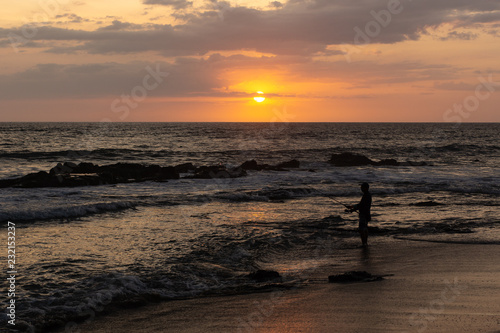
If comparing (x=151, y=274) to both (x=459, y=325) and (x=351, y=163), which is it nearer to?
(x=459, y=325)

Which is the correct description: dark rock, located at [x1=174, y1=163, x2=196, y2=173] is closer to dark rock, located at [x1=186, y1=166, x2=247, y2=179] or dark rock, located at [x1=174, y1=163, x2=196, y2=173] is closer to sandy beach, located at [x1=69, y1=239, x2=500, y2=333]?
dark rock, located at [x1=186, y1=166, x2=247, y2=179]

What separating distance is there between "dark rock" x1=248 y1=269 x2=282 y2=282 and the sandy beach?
575 mm

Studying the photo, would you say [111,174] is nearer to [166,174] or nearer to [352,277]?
[166,174]

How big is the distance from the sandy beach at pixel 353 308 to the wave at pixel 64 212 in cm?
898

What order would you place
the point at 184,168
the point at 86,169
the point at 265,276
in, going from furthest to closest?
the point at 184,168 < the point at 86,169 < the point at 265,276

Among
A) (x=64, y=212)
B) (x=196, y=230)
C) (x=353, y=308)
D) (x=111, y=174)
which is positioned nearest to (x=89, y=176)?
(x=111, y=174)

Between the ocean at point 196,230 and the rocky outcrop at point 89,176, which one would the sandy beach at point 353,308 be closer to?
the ocean at point 196,230

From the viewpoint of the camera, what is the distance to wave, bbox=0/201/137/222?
14289 mm

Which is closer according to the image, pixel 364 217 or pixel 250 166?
pixel 364 217

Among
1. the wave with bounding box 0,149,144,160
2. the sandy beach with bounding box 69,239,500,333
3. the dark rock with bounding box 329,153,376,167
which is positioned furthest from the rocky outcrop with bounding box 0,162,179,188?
the sandy beach with bounding box 69,239,500,333

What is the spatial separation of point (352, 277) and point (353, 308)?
1585 millimetres

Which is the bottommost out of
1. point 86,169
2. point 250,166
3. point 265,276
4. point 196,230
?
point 196,230

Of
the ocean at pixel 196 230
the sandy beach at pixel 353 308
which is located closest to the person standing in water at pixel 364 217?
the ocean at pixel 196 230

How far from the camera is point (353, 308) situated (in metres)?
6.39
